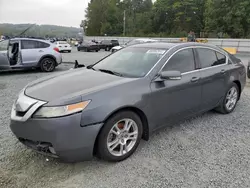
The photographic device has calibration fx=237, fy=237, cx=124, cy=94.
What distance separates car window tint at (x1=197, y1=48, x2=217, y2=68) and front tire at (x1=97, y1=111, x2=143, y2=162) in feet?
5.70

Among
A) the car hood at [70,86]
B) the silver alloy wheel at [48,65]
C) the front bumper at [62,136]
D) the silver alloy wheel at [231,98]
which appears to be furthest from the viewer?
the silver alloy wheel at [48,65]

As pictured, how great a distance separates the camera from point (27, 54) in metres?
9.15

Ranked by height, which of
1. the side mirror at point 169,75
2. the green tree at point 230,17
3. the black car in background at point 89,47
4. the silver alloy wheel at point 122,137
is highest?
the green tree at point 230,17

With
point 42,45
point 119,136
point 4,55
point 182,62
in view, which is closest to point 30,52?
point 42,45

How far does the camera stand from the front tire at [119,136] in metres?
2.79

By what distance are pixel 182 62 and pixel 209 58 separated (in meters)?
0.78

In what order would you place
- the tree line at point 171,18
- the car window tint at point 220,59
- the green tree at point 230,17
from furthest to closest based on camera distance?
the tree line at point 171,18 < the green tree at point 230,17 < the car window tint at point 220,59

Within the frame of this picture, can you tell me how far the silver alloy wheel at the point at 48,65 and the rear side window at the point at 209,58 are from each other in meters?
7.26

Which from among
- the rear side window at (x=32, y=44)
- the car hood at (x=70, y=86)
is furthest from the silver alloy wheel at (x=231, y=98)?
the rear side window at (x=32, y=44)

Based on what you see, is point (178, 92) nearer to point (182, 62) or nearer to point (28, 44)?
point (182, 62)

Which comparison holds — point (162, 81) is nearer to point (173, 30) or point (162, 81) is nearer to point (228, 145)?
point (228, 145)

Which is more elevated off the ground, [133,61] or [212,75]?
[133,61]

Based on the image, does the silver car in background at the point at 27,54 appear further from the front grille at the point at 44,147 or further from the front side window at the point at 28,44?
the front grille at the point at 44,147

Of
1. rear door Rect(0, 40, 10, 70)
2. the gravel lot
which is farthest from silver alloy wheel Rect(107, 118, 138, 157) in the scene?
rear door Rect(0, 40, 10, 70)
